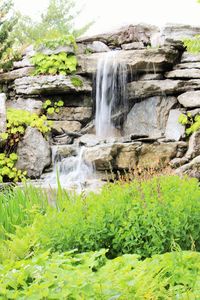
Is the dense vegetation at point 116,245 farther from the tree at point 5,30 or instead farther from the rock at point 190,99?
the tree at point 5,30

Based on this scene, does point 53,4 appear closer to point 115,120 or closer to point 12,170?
point 115,120

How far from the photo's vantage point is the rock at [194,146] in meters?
10.5

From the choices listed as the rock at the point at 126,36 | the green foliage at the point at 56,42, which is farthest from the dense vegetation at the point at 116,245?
the rock at the point at 126,36

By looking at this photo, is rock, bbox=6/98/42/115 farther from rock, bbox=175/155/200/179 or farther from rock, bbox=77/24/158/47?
rock, bbox=175/155/200/179

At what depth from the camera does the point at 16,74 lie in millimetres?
12906

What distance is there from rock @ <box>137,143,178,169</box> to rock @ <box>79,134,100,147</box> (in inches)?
47.2

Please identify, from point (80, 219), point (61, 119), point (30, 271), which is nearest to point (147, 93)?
point (61, 119)

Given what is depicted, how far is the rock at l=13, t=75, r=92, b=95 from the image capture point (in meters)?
12.3

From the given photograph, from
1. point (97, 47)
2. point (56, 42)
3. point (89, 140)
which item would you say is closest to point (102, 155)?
point (89, 140)

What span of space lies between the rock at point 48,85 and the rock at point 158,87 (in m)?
1.09

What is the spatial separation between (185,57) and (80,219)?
9.33 metres

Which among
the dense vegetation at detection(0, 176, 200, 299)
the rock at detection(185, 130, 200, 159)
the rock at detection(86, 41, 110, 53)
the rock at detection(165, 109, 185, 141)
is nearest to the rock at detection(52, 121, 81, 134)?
the rock at detection(86, 41, 110, 53)

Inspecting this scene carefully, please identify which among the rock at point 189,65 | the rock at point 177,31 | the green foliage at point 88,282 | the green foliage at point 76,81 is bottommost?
the green foliage at point 88,282

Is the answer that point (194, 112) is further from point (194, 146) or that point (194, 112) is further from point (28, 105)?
point (28, 105)
